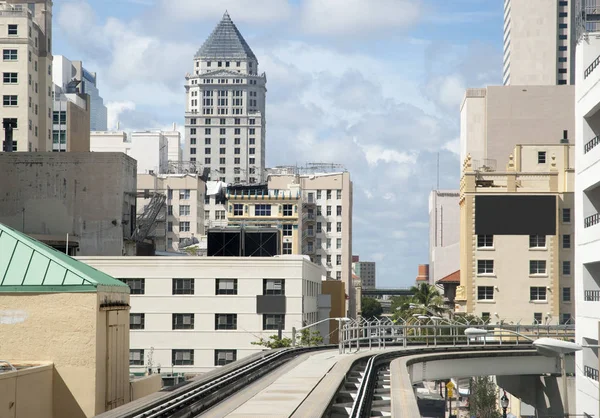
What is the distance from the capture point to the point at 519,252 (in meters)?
114

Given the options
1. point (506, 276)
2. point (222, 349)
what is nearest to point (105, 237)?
point (222, 349)

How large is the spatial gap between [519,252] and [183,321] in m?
43.6

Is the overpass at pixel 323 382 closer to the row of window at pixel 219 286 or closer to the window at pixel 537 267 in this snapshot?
the row of window at pixel 219 286

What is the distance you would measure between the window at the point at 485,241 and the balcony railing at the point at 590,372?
59.9 m

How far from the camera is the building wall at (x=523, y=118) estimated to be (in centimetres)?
15162

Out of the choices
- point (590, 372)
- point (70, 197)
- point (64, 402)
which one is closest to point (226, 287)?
point (70, 197)

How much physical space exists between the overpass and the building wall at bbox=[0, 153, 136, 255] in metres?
31.6

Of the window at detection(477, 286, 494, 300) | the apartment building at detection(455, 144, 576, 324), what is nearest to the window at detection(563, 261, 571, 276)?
the apartment building at detection(455, 144, 576, 324)

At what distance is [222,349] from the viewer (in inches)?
3275

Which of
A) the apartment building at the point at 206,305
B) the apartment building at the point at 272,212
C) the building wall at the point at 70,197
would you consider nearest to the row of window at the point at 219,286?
the apartment building at the point at 206,305

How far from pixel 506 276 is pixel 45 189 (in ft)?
158

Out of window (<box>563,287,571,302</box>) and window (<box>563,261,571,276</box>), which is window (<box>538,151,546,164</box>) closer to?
window (<box>563,261,571,276</box>)

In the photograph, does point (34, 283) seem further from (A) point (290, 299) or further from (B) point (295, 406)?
(A) point (290, 299)

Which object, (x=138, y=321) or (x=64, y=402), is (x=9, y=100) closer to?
(x=138, y=321)
